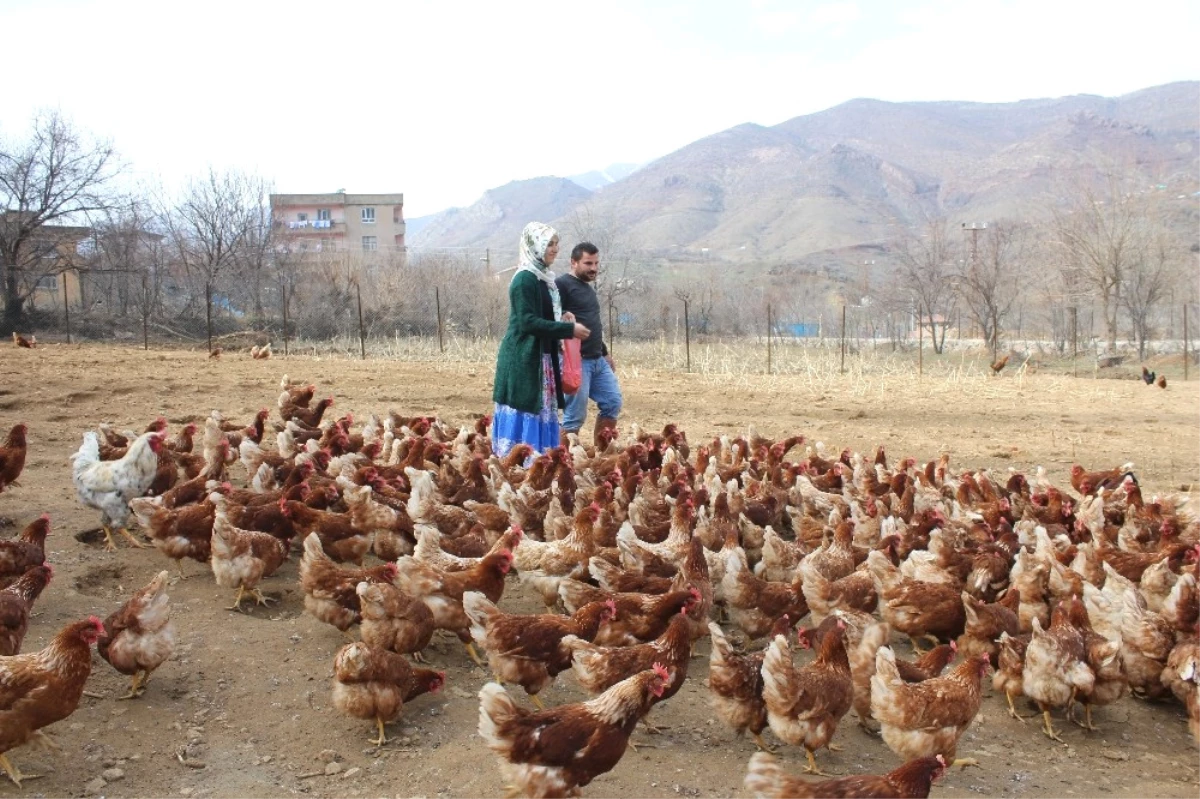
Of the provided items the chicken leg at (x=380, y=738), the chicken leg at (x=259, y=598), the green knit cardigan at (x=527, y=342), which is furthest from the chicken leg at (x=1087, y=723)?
the chicken leg at (x=259, y=598)

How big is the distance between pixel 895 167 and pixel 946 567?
168467 mm

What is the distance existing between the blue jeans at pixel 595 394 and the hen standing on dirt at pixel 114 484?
425cm

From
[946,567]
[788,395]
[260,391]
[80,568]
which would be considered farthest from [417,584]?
[788,395]

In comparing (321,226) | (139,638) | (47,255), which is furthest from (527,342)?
(321,226)

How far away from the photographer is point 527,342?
8.87 meters

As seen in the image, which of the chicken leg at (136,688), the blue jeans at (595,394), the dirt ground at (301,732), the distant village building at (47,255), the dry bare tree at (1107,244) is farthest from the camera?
the dry bare tree at (1107,244)

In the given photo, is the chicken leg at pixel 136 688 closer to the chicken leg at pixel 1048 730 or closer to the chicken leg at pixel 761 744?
the chicken leg at pixel 761 744

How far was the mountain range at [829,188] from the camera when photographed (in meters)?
112

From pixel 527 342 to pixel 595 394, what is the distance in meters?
1.65

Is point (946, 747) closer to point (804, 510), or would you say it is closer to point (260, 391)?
point (804, 510)

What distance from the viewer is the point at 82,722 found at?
192 inches

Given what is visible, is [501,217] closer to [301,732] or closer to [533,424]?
[533,424]

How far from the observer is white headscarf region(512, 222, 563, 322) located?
8.70 metres

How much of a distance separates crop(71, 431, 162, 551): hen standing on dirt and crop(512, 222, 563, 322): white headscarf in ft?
12.1
